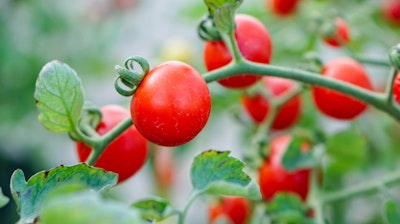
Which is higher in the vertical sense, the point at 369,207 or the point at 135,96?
the point at 135,96

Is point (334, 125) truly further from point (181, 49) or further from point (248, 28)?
point (248, 28)

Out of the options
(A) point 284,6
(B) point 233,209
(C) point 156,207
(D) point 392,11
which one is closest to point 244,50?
(C) point 156,207

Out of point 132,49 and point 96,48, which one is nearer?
point 96,48

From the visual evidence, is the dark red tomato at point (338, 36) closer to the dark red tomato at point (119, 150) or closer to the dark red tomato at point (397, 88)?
the dark red tomato at point (397, 88)

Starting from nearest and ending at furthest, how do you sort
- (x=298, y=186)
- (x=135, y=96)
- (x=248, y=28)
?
(x=135, y=96), (x=248, y=28), (x=298, y=186)

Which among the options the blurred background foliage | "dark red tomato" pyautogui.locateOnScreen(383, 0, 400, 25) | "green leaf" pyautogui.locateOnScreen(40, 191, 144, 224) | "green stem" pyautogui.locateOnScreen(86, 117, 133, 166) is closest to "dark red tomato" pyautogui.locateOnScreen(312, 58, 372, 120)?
the blurred background foliage

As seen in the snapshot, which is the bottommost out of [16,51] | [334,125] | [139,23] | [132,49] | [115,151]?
[334,125]

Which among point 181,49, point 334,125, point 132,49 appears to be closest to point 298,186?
point 181,49
